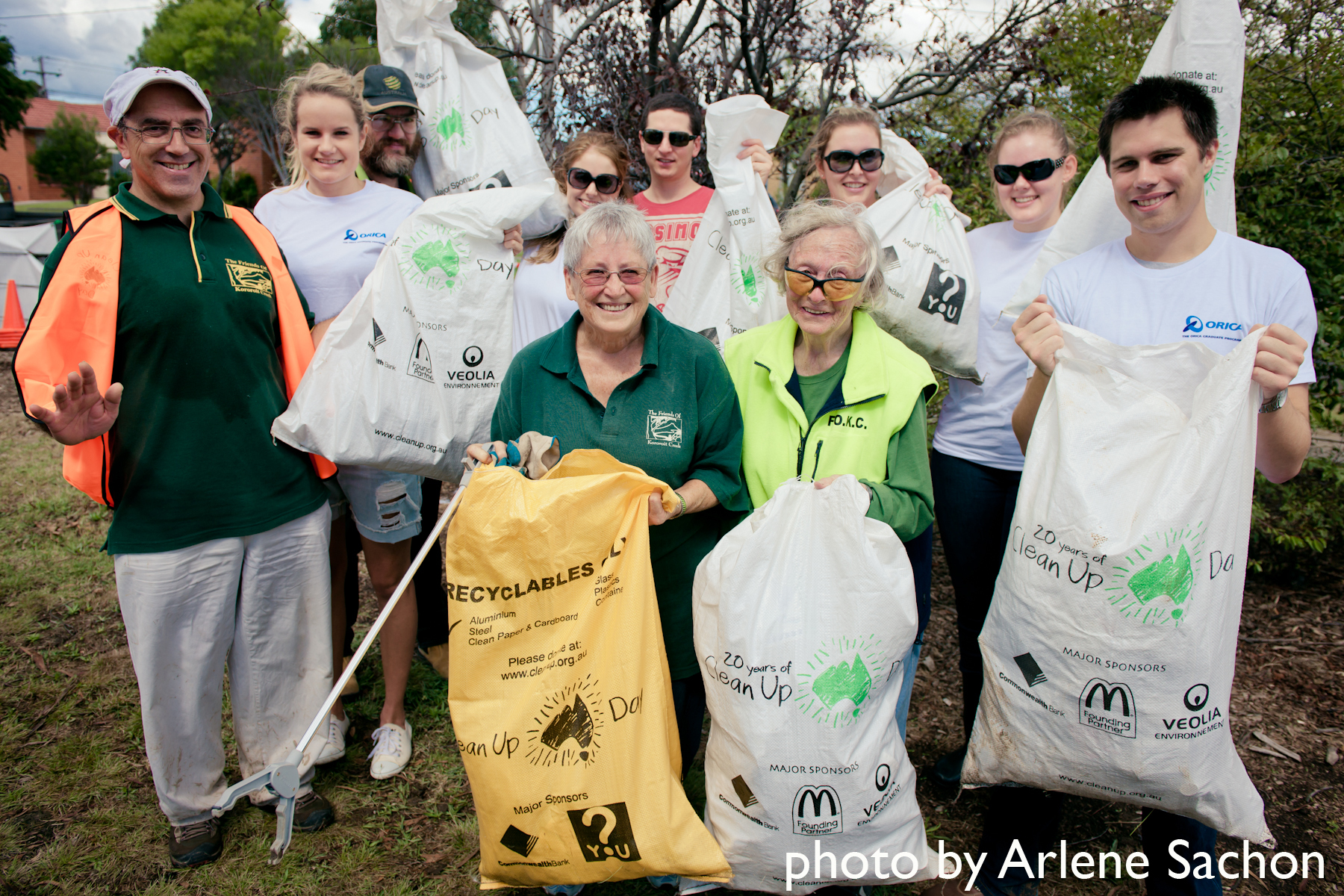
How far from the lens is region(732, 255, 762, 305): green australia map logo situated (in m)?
2.66

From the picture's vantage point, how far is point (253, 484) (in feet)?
7.61

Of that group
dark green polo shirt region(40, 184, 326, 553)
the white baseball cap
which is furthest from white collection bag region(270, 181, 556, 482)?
the white baseball cap

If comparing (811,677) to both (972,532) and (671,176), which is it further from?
(671,176)

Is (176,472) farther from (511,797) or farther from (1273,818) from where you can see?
(1273,818)

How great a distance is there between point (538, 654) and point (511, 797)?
33 cm

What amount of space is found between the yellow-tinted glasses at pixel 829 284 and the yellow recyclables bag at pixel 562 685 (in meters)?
0.66

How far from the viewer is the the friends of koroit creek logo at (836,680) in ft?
5.83

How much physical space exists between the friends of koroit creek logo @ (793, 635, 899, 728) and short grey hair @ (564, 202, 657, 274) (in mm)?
1093

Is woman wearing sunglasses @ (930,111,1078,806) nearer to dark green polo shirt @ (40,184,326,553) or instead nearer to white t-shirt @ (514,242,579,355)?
white t-shirt @ (514,242,579,355)

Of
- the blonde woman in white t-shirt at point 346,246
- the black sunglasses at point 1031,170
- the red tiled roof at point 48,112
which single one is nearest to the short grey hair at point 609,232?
the blonde woman in white t-shirt at point 346,246

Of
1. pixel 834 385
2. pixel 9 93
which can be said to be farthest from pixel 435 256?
pixel 9 93

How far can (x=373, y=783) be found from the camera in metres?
2.82

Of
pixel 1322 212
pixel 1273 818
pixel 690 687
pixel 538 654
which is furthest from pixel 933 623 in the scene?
pixel 538 654

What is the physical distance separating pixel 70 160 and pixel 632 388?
51.2 m
